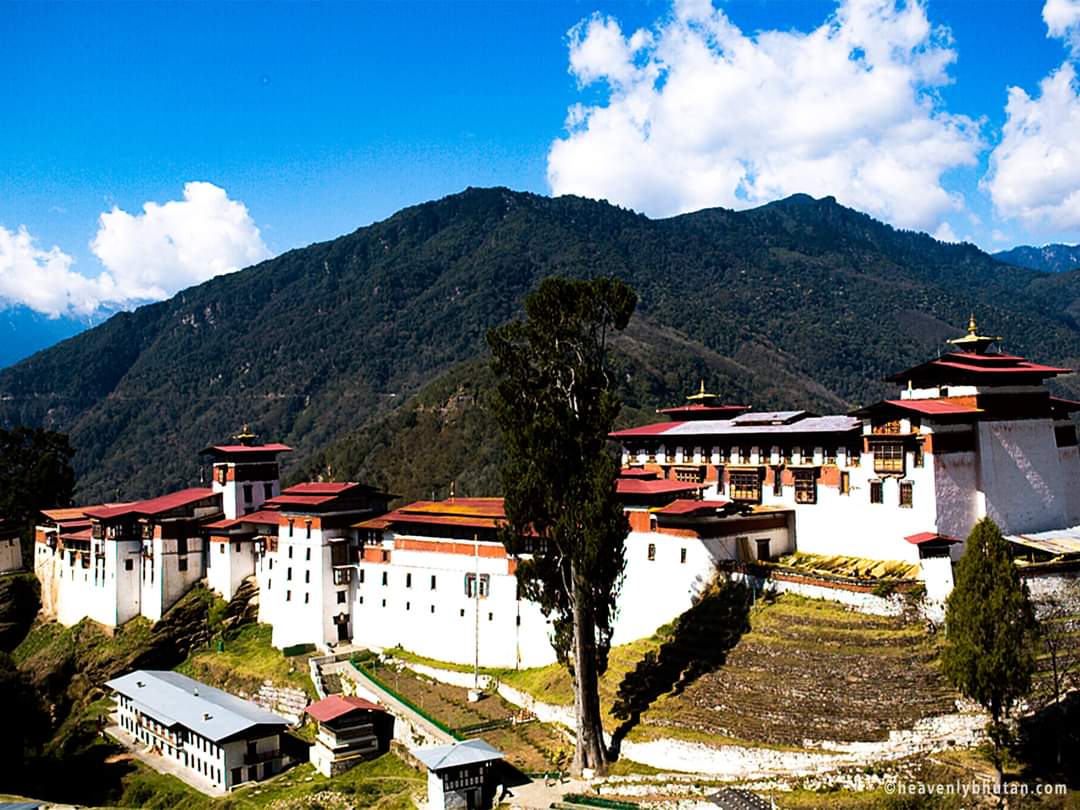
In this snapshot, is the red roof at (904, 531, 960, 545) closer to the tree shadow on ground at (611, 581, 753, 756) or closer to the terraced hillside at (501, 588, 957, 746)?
the terraced hillside at (501, 588, 957, 746)

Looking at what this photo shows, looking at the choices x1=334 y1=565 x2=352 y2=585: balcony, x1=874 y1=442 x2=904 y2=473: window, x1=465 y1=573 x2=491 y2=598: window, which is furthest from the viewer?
x1=334 y1=565 x2=352 y2=585: balcony

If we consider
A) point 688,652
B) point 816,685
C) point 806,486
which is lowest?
point 816,685

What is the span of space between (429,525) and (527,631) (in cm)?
754

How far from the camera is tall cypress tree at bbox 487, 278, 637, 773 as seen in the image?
3569 cm

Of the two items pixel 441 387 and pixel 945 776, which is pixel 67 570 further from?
pixel 441 387

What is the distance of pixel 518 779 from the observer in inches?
1375

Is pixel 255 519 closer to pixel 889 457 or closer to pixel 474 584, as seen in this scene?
pixel 474 584

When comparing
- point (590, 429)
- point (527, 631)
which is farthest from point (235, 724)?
point (590, 429)

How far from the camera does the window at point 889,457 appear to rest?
128 feet

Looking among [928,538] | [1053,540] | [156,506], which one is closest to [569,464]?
[928,538]

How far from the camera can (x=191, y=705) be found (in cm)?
4706

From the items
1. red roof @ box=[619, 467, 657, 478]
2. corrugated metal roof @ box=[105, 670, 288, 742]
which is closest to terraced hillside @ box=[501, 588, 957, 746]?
red roof @ box=[619, 467, 657, 478]

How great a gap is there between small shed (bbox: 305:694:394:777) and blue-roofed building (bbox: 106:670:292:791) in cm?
248

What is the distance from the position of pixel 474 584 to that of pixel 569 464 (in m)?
12.6
